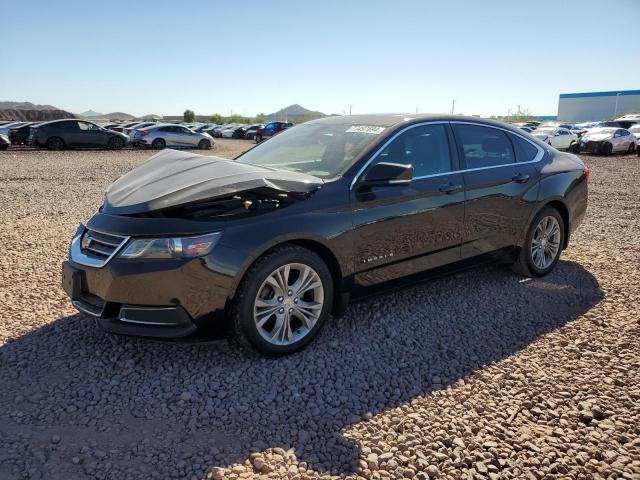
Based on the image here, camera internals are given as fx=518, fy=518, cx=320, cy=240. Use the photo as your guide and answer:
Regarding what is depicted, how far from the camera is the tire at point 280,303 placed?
334 centimetres

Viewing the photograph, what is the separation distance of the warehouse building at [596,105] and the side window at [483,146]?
78.4 m

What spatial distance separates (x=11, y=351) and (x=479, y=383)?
3175 mm

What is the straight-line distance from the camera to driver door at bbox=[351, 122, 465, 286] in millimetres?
3868

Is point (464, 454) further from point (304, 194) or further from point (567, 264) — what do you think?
point (567, 264)

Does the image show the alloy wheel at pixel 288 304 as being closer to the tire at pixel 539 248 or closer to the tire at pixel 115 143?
the tire at pixel 539 248

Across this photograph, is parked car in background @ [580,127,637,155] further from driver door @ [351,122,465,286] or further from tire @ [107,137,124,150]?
driver door @ [351,122,465,286]

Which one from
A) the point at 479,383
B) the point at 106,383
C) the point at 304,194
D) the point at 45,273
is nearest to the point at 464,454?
the point at 479,383

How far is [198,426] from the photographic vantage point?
9.29 ft

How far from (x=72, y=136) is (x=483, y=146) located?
23213mm

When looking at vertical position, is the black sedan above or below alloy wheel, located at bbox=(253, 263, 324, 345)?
above

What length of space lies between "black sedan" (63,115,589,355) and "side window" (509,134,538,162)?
0.03 metres

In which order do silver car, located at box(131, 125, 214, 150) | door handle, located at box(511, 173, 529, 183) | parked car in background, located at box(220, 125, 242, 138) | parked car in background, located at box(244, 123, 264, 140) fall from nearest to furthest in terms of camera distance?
door handle, located at box(511, 173, 529, 183) → silver car, located at box(131, 125, 214, 150) → parked car in background, located at box(244, 123, 264, 140) → parked car in background, located at box(220, 125, 242, 138)

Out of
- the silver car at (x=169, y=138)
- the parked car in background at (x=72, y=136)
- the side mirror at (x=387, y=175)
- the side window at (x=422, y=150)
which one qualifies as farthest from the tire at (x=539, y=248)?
the silver car at (x=169, y=138)

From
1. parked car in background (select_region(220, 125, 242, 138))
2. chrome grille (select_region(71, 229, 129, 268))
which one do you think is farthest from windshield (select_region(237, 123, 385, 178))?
parked car in background (select_region(220, 125, 242, 138))
